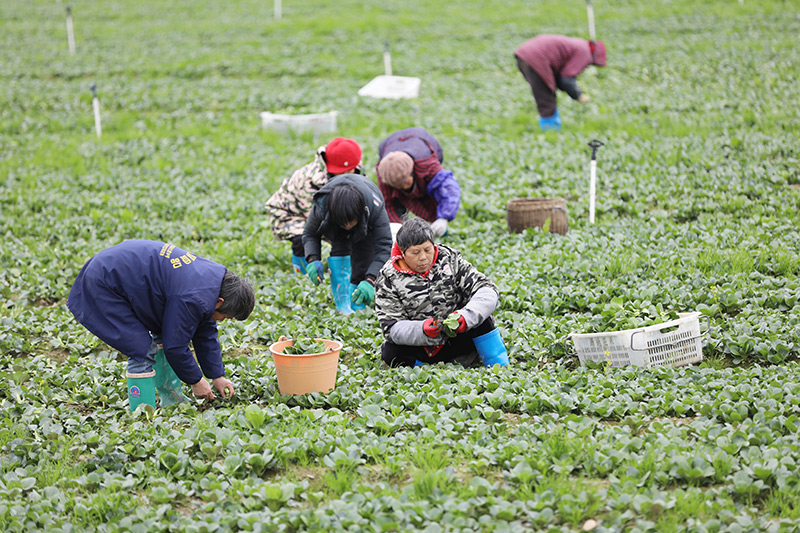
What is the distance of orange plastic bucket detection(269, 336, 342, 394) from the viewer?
4832mm

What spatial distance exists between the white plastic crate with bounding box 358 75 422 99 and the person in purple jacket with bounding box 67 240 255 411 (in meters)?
11.5

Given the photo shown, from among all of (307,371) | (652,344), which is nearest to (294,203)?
(307,371)

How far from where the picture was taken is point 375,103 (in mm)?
15328

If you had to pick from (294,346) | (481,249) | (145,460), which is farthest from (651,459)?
(481,249)

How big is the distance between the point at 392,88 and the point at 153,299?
39.6ft

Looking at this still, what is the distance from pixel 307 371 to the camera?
486 cm

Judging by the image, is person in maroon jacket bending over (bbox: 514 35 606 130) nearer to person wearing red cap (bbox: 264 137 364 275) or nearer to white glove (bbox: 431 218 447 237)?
white glove (bbox: 431 218 447 237)

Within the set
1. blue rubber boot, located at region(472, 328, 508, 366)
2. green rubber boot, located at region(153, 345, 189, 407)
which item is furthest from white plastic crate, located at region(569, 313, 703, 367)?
green rubber boot, located at region(153, 345, 189, 407)

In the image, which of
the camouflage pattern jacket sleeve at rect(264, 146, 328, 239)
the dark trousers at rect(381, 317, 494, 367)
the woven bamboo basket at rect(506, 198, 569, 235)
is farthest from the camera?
the woven bamboo basket at rect(506, 198, 569, 235)

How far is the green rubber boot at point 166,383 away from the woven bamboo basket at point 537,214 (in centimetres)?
456

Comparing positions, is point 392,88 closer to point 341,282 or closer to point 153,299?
point 341,282

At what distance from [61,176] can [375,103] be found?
6.16 metres

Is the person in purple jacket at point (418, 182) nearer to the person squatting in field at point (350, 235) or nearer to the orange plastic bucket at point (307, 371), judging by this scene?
the person squatting in field at point (350, 235)

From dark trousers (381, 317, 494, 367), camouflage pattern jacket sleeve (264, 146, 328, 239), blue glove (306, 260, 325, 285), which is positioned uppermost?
camouflage pattern jacket sleeve (264, 146, 328, 239)
